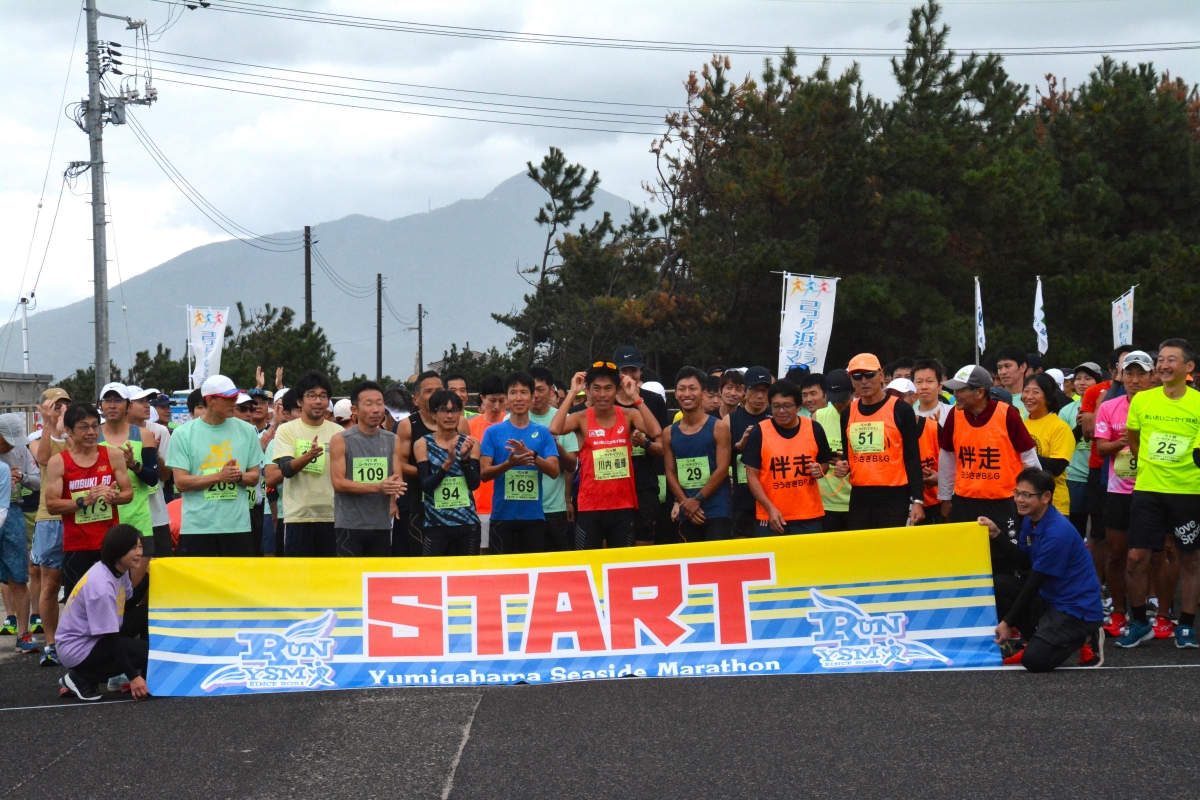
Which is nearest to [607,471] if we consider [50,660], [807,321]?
[50,660]

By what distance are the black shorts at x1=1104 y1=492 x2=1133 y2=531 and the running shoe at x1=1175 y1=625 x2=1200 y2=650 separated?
91 cm

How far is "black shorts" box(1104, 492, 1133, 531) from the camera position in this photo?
8.02m

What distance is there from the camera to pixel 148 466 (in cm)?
803

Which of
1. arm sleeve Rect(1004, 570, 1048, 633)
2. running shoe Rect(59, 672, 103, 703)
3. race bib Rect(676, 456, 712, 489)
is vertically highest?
race bib Rect(676, 456, 712, 489)

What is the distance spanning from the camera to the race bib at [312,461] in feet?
27.2

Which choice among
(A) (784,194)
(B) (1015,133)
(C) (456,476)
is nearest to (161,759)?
(C) (456,476)

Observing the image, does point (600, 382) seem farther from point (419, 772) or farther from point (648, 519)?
point (419, 772)

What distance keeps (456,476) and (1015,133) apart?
24.1m

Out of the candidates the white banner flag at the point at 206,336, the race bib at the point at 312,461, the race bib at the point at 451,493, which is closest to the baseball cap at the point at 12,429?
the race bib at the point at 312,461

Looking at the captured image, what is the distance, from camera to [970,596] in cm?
692

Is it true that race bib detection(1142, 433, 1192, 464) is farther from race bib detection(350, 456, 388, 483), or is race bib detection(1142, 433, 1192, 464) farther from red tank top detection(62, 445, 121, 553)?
red tank top detection(62, 445, 121, 553)

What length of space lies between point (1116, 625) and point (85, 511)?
7.01 meters

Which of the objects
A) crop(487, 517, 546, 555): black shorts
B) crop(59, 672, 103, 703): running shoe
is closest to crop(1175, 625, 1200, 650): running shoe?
crop(487, 517, 546, 555): black shorts

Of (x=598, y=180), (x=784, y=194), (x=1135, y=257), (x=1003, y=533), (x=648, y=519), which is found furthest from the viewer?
(x=598, y=180)
